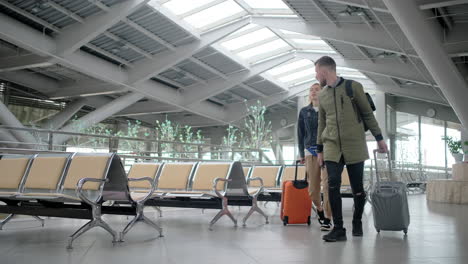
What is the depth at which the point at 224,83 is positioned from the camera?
78.6 feet

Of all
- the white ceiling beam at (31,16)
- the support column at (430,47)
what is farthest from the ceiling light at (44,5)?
the support column at (430,47)

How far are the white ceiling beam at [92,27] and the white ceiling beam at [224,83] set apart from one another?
9.04m

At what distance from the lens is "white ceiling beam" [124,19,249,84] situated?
1838 cm

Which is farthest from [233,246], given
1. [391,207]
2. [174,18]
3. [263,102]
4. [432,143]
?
[432,143]

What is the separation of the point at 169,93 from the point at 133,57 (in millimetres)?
4987

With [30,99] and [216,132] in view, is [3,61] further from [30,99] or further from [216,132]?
[216,132]

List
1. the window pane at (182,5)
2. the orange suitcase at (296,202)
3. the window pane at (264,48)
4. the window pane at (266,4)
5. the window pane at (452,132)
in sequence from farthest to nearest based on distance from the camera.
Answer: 1. the window pane at (452,132)
2. the window pane at (264,48)
3. the window pane at (266,4)
4. the window pane at (182,5)
5. the orange suitcase at (296,202)

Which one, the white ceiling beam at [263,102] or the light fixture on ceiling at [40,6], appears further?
the white ceiling beam at [263,102]

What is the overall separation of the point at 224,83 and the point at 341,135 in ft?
66.0

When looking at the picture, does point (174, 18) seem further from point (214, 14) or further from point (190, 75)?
point (190, 75)

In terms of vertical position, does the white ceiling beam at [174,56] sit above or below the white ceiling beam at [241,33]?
below

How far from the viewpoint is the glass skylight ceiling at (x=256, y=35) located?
16938 mm

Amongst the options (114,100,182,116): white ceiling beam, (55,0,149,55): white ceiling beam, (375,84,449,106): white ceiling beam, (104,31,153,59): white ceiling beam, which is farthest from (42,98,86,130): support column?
(375,84,449,106): white ceiling beam

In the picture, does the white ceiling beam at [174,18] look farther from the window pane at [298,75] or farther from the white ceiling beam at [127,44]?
the window pane at [298,75]
